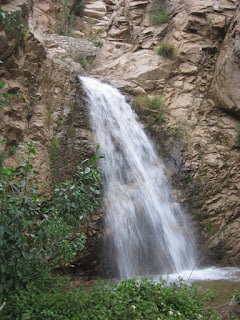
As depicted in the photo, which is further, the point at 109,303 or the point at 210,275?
the point at 210,275

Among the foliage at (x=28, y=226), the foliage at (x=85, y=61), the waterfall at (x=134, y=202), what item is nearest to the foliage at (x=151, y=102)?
the waterfall at (x=134, y=202)

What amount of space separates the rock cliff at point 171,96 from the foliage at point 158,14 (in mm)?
91

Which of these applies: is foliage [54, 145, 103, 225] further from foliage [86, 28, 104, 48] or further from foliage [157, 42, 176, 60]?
foliage [86, 28, 104, 48]

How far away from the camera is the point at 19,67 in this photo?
695 cm

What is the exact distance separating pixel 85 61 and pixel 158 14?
11.3 feet

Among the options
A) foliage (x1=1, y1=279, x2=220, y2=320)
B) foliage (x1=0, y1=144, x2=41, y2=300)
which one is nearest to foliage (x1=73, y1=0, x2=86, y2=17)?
foliage (x1=0, y1=144, x2=41, y2=300)

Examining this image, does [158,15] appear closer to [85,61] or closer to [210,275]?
[85,61]

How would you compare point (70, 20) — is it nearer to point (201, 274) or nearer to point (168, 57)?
point (168, 57)

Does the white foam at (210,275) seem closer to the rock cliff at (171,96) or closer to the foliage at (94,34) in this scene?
the rock cliff at (171,96)

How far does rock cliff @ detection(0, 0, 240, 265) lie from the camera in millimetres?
6895

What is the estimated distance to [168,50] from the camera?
10.8 metres

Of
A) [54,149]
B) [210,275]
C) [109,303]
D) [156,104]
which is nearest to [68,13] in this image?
[156,104]

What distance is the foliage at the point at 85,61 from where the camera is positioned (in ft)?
39.3

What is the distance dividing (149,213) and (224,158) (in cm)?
318
